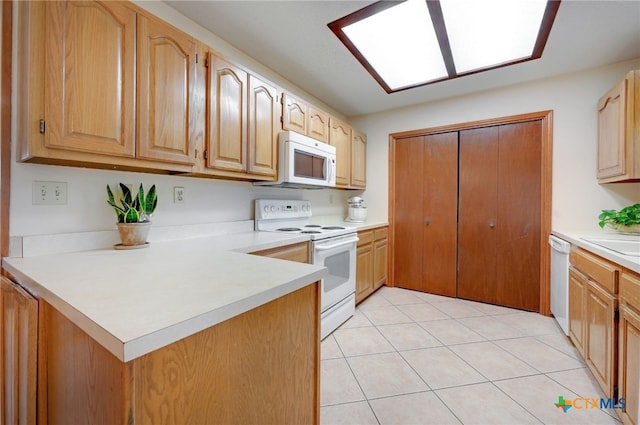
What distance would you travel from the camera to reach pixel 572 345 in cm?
201

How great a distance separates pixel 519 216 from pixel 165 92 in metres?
3.10

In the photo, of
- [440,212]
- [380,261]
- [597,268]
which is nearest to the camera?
[597,268]

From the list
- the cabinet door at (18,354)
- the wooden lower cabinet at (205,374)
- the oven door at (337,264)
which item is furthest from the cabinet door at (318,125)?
the cabinet door at (18,354)

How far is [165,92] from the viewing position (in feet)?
4.51

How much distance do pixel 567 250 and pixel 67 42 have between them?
123 inches

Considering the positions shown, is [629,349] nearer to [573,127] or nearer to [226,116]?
[573,127]

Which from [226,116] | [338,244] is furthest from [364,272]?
[226,116]

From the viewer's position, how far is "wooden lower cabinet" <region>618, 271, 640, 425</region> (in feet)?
3.71

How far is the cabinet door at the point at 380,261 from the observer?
3050mm

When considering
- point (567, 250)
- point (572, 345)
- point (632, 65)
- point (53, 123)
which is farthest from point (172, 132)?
point (632, 65)

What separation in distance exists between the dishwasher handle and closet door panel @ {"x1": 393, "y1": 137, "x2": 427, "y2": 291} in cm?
118

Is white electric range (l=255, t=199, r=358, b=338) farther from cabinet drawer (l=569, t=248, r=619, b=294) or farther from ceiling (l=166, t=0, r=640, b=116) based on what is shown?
cabinet drawer (l=569, t=248, r=619, b=294)

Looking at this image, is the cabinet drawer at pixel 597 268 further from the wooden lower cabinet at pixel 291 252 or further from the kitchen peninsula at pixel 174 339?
the wooden lower cabinet at pixel 291 252

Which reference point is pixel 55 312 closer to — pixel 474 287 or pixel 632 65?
pixel 474 287
